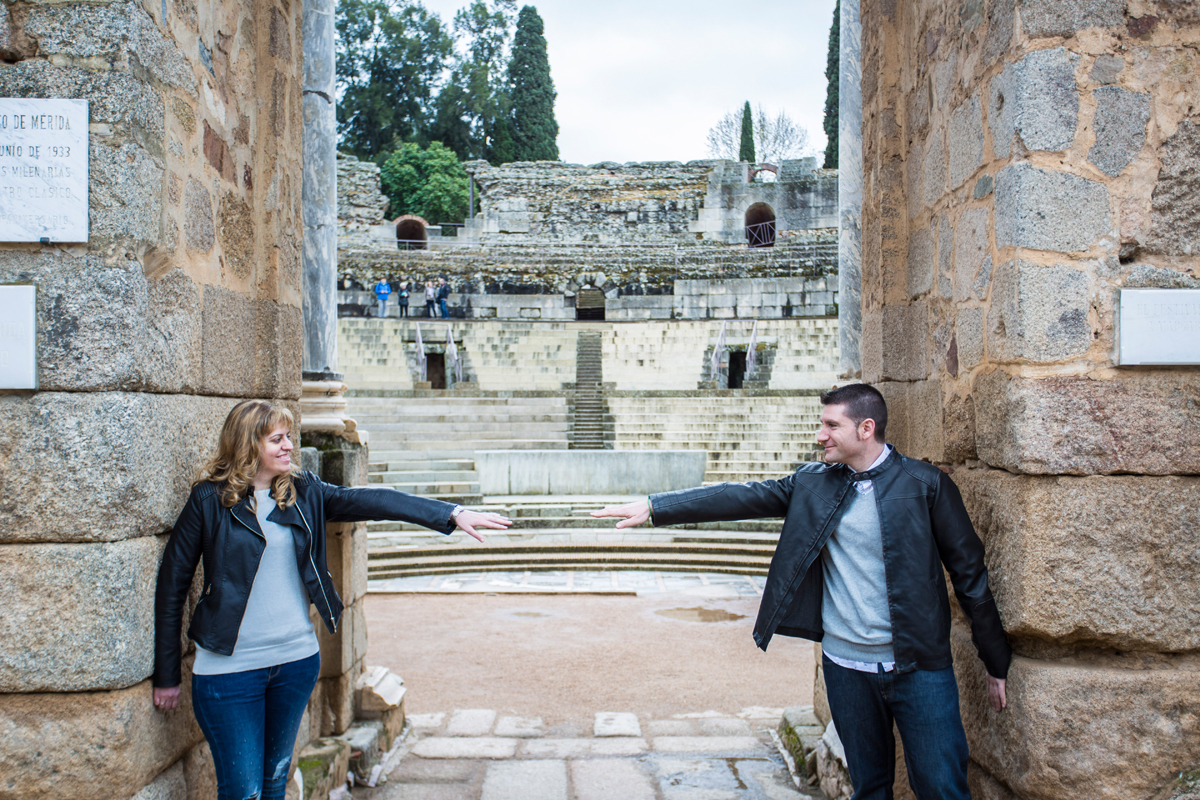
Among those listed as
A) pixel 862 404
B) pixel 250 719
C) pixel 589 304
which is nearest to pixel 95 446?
pixel 250 719

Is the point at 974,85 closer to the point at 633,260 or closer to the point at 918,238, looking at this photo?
the point at 918,238

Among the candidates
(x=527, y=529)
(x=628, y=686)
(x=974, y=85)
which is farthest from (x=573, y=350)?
(x=974, y=85)

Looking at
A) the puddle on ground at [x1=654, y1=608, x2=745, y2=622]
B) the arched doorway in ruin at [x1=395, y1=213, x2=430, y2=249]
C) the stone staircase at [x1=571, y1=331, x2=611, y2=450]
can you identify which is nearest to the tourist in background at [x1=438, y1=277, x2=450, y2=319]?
the stone staircase at [x1=571, y1=331, x2=611, y2=450]

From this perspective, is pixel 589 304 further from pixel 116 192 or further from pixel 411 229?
pixel 116 192

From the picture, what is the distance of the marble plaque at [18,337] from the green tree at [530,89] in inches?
1505

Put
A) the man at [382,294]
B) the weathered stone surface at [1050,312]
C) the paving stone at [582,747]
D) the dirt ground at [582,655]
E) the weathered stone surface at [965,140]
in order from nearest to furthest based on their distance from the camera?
the weathered stone surface at [1050,312] → the weathered stone surface at [965,140] → the paving stone at [582,747] → the dirt ground at [582,655] → the man at [382,294]

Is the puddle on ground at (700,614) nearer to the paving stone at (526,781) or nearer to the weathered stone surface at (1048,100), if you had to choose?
the paving stone at (526,781)

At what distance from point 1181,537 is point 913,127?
1.77m

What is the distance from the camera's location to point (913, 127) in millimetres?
3340

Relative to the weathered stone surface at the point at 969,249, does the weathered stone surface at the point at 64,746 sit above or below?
below

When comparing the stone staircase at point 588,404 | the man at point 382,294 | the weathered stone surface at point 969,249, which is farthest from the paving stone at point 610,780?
the man at point 382,294

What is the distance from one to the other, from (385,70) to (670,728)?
38.6 meters

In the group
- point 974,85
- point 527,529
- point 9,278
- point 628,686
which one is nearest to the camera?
point 9,278

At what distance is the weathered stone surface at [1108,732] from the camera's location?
2.23 metres
